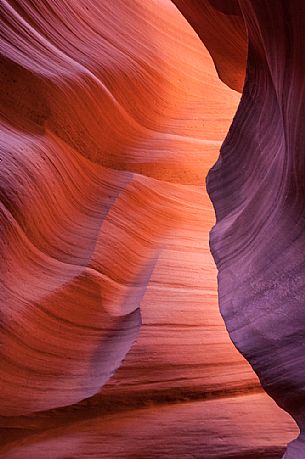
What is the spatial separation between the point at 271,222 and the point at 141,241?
3.19ft

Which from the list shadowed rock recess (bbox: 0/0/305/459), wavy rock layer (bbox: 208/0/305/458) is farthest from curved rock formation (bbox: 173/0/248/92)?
wavy rock layer (bbox: 208/0/305/458)

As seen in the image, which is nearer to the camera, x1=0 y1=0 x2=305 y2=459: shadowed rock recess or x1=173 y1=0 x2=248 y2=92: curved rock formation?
x1=0 y1=0 x2=305 y2=459: shadowed rock recess

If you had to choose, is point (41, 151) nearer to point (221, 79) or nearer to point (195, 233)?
point (195, 233)

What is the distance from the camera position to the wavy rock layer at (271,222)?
1.42 m

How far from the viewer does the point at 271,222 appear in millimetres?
1591

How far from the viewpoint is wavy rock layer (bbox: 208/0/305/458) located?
1416 millimetres

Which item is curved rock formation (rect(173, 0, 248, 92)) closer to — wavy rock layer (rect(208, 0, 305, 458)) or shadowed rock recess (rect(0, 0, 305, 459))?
shadowed rock recess (rect(0, 0, 305, 459))

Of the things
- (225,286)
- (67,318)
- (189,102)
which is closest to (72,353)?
(67,318)

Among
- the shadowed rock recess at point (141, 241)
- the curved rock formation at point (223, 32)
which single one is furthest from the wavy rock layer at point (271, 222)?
the curved rock formation at point (223, 32)

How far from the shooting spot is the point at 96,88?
2.58 meters

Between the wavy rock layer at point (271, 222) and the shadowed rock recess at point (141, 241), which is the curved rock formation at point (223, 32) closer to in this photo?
the shadowed rock recess at point (141, 241)

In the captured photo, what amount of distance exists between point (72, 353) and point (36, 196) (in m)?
0.62

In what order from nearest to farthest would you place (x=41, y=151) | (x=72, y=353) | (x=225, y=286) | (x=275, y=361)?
(x=275, y=361), (x=225, y=286), (x=72, y=353), (x=41, y=151)

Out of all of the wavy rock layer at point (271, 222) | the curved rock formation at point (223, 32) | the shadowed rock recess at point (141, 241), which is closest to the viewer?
the wavy rock layer at point (271, 222)
